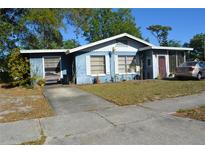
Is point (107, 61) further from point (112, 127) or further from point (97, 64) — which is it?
point (112, 127)

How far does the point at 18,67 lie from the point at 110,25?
35.3 meters

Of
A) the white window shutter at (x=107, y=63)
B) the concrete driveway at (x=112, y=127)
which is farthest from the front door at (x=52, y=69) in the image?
the concrete driveway at (x=112, y=127)

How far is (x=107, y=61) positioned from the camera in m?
17.1

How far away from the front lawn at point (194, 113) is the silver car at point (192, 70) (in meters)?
9.55

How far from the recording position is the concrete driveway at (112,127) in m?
4.39

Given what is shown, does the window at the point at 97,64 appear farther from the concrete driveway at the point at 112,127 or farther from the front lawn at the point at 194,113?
the front lawn at the point at 194,113

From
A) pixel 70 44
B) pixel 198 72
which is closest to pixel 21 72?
pixel 198 72

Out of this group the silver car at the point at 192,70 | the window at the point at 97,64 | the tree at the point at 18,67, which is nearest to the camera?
the tree at the point at 18,67

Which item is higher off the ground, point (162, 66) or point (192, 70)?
point (162, 66)

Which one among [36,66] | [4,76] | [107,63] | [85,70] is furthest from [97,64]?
[4,76]

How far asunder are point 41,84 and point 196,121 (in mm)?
12233

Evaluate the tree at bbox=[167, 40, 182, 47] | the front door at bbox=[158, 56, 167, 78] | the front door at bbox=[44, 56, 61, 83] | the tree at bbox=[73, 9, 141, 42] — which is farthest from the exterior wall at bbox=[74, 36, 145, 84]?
the tree at bbox=[167, 40, 182, 47]

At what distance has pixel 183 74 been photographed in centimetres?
1605
